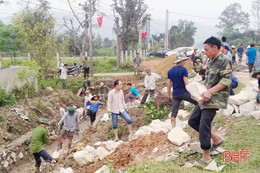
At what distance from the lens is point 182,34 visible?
1833 inches

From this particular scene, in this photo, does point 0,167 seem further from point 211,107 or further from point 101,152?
point 211,107

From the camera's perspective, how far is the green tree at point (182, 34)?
4609 centimetres

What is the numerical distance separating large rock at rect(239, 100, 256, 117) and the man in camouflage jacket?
107 inches

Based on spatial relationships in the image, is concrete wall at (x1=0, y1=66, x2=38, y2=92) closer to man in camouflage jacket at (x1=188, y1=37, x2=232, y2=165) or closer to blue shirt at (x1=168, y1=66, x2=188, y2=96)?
blue shirt at (x1=168, y1=66, x2=188, y2=96)

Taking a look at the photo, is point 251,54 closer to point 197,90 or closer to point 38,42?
point 197,90

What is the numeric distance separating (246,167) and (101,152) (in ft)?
11.3

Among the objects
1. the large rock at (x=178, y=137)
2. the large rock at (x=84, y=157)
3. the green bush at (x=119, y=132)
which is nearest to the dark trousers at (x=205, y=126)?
the large rock at (x=178, y=137)

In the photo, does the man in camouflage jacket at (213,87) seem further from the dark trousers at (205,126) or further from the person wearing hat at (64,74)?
the person wearing hat at (64,74)

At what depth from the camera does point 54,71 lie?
17688 mm

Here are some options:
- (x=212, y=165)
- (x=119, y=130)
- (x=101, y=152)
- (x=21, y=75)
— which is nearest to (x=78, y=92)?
(x=21, y=75)

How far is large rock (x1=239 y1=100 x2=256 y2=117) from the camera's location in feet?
19.6

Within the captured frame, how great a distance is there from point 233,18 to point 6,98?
193ft

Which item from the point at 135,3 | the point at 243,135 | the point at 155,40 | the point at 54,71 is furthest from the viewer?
the point at 155,40

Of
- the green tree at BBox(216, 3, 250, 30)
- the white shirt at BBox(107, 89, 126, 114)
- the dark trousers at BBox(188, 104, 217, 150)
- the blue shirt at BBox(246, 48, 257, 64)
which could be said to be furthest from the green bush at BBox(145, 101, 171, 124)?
the green tree at BBox(216, 3, 250, 30)
